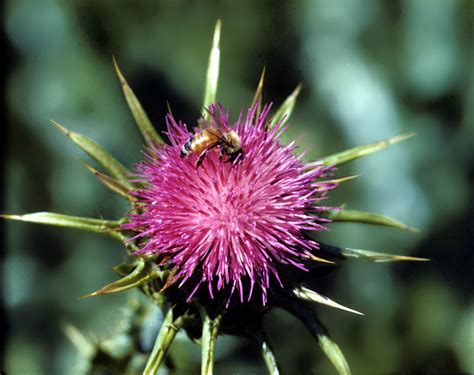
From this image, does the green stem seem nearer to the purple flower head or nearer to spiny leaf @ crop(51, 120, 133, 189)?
the purple flower head

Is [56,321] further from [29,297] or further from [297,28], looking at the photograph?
[297,28]

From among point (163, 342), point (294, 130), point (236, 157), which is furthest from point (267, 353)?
point (294, 130)

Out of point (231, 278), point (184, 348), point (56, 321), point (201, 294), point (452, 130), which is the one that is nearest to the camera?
point (231, 278)

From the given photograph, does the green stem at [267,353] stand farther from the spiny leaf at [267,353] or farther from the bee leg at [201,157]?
the bee leg at [201,157]

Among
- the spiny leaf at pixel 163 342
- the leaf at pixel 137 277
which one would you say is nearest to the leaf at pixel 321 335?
the spiny leaf at pixel 163 342

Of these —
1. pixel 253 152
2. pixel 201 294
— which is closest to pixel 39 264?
pixel 201 294

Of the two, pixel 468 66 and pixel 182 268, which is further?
pixel 468 66
